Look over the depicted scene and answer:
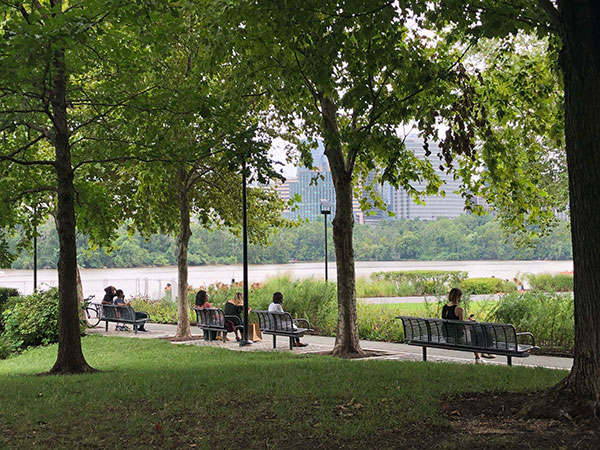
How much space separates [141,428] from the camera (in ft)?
20.3

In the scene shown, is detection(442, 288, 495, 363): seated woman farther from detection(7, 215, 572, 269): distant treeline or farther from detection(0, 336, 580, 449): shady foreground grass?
detection(7, 215, 572, 269): distant treeline

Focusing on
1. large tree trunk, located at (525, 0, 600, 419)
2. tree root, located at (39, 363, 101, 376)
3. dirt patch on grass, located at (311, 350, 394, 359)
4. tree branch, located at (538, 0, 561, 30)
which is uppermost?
tree branch, located at (538, 0, 561, 30)

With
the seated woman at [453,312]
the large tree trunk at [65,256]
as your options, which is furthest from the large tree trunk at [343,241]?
the large tree trunk at [65,256]

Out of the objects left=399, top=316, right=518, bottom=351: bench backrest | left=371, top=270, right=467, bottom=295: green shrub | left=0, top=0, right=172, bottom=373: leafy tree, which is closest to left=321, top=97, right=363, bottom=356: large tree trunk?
left=399, top=316, right=518, bottom=351: bench backrest

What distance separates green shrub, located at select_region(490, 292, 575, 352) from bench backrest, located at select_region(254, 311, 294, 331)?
182 inches

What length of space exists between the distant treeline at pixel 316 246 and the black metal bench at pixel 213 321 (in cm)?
5191

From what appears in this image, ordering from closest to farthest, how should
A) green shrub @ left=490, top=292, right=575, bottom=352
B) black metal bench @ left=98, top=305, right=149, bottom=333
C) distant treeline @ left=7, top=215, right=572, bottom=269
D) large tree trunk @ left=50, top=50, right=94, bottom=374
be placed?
large tree trunk @ left=50, top=50, right=94, bottom=374
green shrub @ left=490, top=292, right=575, bottom=352
black metal bench @ left=98, top=305, right=149, bottom=333
distant treeline @ left=7, top=215, right=572, bottom=269

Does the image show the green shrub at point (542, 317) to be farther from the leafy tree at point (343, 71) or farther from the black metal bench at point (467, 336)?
the leafy tree at point (343, 71)

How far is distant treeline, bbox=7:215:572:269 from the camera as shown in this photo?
70.4 metres

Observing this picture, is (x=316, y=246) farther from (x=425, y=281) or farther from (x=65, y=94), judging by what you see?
(x=65, y=94)

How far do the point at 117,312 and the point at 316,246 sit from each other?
56533 mm

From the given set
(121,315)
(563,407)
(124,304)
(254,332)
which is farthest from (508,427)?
(124,304)

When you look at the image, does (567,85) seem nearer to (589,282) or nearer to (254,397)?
(589,282)

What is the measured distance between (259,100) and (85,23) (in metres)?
7.68
